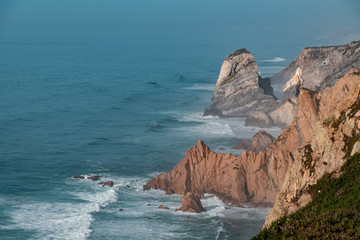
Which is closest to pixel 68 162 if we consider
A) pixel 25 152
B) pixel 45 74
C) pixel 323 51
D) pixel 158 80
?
pixel 25 152

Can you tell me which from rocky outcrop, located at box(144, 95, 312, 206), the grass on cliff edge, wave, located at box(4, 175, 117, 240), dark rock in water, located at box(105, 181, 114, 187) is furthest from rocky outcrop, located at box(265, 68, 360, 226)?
dark rock in water, located at box(105, 181, 114, 187)

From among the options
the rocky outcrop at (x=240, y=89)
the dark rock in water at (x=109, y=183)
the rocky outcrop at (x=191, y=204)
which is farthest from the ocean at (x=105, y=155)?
the rocky outcrop at (x=240, y=89)

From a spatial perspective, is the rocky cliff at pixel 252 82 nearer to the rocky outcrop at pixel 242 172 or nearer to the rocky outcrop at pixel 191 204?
the rocky outcrop at pixel 242 172

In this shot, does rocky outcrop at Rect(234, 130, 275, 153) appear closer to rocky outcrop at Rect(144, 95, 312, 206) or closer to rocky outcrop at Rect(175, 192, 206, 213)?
rocky outcrop at Rect(144, 95, 312, 206)

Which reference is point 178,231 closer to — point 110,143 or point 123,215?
point 123,215

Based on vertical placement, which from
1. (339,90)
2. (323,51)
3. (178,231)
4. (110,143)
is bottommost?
(178,231)

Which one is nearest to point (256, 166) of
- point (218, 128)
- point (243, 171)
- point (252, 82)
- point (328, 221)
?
point (243, 171)

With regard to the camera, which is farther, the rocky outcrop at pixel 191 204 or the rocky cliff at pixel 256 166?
the rocky outcrop at pixel 191 204
